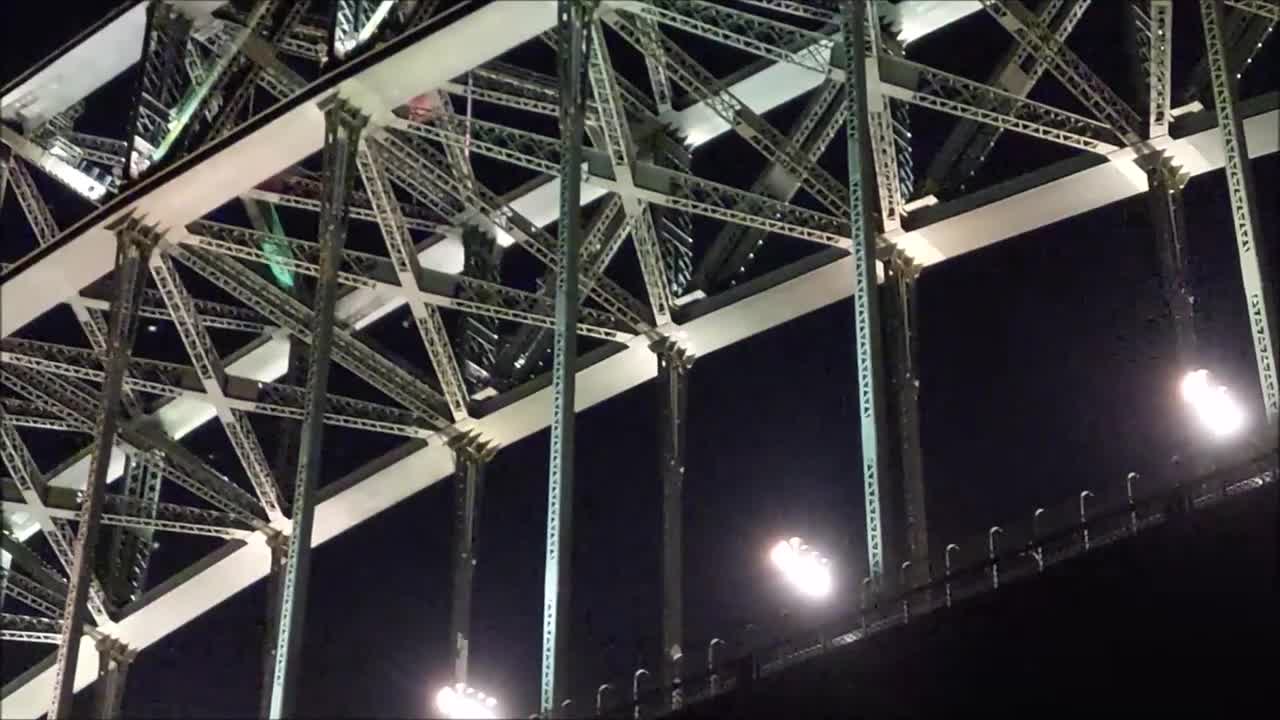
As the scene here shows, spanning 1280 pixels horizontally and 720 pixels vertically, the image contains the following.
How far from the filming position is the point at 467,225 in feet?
103

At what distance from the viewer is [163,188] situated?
2764 cm

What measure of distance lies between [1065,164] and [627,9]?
6302 mm

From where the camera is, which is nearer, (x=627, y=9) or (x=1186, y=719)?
(x=1186, y=719)

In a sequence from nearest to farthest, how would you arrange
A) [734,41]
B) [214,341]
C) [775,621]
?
[775,621] < [734,41] < [214,341]

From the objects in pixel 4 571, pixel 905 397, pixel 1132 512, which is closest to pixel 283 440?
pixel 4 571

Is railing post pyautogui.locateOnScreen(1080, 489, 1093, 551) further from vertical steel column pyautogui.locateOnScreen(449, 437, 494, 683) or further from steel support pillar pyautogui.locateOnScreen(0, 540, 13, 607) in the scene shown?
steel support pillar pyautogui.locateOnScreen(0, 540, 13, 607)

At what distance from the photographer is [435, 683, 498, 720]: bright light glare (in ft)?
84.5

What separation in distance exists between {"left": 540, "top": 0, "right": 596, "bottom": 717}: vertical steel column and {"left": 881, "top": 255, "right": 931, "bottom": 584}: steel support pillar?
4.64 m

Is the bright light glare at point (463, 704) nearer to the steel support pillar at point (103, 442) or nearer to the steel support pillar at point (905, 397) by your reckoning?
the steel support pillar at point (103, 442)

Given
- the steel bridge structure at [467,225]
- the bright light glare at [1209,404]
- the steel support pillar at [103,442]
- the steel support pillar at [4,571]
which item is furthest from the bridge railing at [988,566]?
the steel support pillar at [4,571]

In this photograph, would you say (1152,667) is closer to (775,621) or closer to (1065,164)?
(775,621)

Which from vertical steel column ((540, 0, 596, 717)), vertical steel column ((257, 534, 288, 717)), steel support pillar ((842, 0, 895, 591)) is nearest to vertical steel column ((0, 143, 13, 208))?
vertical steel column ((257, 534, 288, 717))

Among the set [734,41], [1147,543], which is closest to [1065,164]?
[734,41]

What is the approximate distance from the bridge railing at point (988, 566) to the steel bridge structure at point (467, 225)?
46.5 inches
